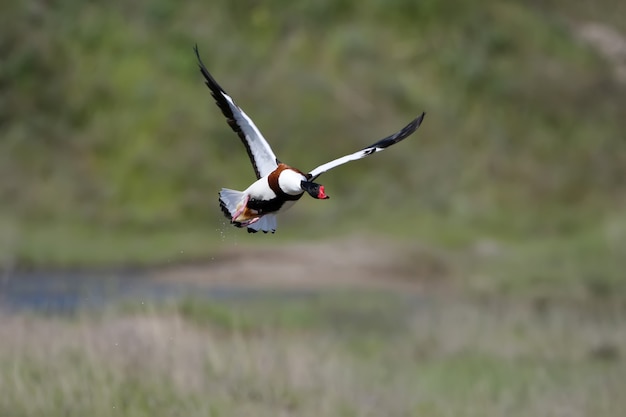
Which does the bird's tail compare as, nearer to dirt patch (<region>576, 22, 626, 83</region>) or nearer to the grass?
the grass

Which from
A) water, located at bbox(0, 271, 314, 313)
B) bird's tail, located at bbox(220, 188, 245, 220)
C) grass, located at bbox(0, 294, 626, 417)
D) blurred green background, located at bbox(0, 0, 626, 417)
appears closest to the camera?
bird's tail, located at bbox(220, 188, 245, 220)

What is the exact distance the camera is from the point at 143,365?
10266 mm

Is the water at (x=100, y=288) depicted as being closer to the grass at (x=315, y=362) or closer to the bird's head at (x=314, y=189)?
the grass at (x=315, y=362)

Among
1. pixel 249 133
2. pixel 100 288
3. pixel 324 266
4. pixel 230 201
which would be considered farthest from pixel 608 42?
pixel 230 201

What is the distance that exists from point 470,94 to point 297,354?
22624 millimetres

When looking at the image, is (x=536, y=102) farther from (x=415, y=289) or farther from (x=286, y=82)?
(x=415, y=289)

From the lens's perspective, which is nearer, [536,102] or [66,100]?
[66,100]

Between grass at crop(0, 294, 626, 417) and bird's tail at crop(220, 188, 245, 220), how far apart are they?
13.9 ft

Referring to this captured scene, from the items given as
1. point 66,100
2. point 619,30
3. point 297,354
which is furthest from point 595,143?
point 297,354

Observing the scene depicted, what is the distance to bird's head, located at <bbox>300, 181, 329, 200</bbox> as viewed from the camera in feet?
14.0

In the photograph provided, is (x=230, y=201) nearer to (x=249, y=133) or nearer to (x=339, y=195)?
(x=249, y=133)

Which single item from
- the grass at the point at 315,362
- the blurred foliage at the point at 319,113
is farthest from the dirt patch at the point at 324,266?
the grass at the point at 315,362

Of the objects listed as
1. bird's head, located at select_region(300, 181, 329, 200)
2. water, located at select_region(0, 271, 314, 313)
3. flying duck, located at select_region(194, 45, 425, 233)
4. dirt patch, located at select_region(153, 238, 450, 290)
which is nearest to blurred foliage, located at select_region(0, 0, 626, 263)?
dirt patch, located at select_region(153, 238, 450, 290)

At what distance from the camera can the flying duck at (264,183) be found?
15.0 ft
